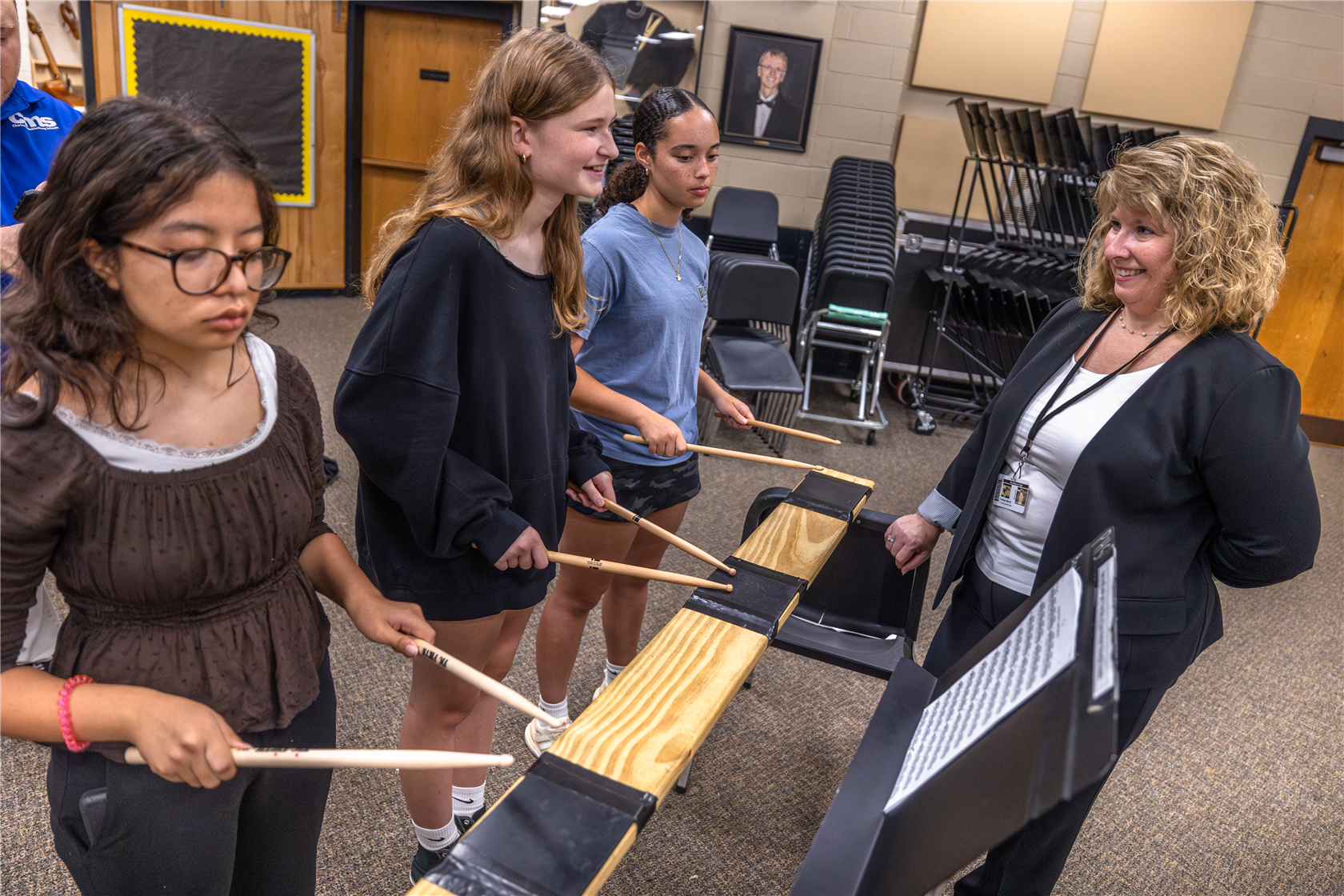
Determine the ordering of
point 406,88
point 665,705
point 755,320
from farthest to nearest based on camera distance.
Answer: point 406,88 < point 755,320 < point 665,705

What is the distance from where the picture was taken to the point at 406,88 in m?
6.29

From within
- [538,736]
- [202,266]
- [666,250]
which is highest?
[202,266]

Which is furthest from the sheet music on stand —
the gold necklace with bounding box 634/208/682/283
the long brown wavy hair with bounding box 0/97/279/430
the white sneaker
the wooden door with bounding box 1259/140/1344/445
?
the wooden door with bounding box 1259/140/1344/445

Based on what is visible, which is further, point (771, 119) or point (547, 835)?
point (771, 119)

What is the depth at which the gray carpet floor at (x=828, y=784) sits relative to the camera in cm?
196

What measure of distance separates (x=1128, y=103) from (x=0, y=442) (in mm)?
6606

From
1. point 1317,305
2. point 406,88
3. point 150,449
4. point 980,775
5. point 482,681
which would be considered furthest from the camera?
point 406,88

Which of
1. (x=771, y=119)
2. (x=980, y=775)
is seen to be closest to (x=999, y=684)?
(x=980, y=775)

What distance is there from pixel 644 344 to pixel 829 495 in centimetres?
51

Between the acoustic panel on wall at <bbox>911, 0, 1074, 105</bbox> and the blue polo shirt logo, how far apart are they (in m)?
5.07

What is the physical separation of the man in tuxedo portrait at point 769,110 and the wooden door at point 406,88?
73.4 inches

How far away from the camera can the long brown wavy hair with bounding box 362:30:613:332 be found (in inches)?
52.2

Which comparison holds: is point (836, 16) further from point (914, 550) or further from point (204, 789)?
point (204, 789)

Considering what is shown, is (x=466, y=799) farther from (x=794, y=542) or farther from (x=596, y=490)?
(x=794, y=542)
